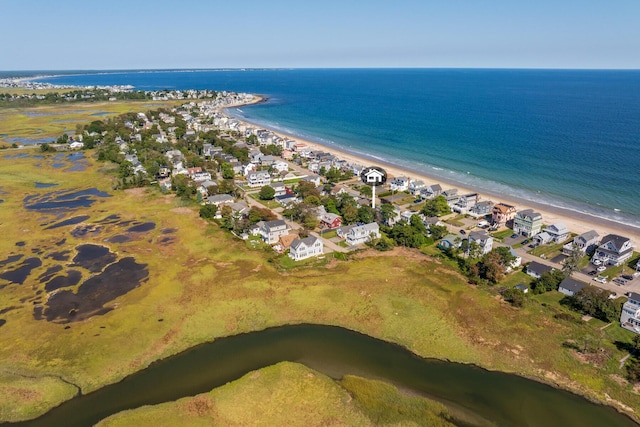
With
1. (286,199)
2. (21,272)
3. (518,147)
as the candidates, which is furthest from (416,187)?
(21,272)

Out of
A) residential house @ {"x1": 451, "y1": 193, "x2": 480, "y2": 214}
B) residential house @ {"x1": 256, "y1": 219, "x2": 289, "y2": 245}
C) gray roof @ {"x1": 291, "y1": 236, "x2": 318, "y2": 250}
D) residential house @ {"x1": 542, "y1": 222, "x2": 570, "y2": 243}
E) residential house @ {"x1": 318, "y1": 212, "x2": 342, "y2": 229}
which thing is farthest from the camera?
residential house @ {"x1": 451, "y1": 193, "x2": 480, "y2": 214}

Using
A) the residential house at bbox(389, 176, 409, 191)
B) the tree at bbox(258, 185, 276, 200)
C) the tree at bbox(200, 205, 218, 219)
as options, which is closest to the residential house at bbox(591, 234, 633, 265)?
the residential house at bbox(389, 176, 409, 191)

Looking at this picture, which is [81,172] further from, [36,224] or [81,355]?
[81,355]

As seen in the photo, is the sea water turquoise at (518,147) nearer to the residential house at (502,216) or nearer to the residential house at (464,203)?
the residential house at (464,203)

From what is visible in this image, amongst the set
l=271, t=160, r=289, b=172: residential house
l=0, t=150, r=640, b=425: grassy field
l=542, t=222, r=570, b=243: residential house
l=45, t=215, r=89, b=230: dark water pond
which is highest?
l=271, t=160, r=289, b=172: residential house

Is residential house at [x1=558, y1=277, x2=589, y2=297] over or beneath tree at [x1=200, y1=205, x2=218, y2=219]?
beneath

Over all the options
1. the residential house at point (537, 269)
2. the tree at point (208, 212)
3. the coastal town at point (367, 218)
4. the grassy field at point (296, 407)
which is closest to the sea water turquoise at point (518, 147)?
the coastal town at point (367, 218)

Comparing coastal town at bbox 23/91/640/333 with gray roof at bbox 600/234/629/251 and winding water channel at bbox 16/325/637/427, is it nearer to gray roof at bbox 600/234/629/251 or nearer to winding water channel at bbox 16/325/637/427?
gray roof at bbox 600/234/629/251
